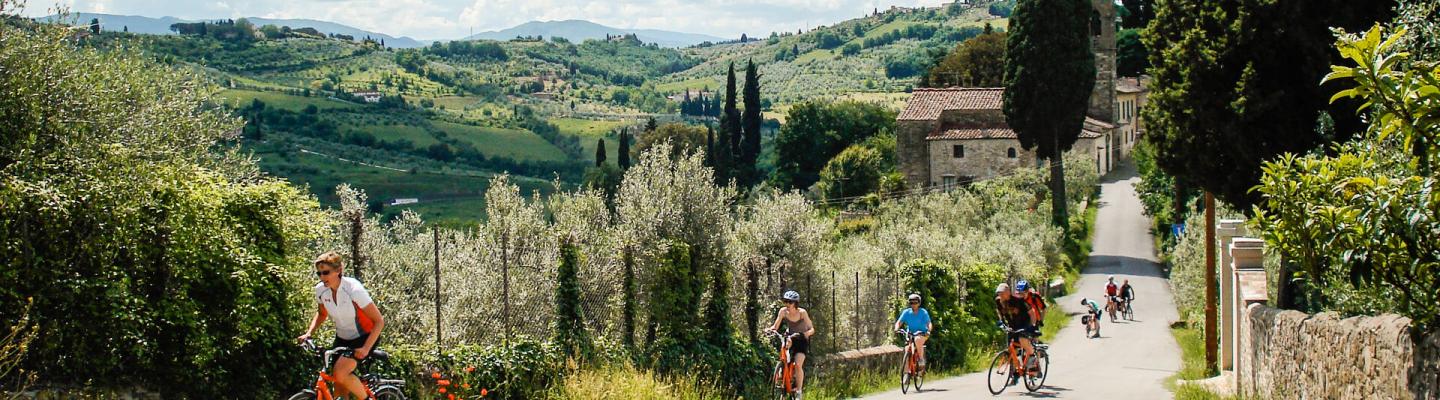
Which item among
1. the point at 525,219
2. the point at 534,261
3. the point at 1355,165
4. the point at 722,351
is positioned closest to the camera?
the point at 1355,165

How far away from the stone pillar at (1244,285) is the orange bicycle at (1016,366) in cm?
252

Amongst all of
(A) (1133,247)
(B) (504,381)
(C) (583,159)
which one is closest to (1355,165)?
(B) (504,381)

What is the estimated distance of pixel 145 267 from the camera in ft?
35.2

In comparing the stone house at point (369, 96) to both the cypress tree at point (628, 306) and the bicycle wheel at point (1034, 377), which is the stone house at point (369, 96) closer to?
the cypress tree at point (628, 306)

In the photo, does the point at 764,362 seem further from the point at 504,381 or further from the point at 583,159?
the point at 583,159

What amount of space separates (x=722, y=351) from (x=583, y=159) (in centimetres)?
14678

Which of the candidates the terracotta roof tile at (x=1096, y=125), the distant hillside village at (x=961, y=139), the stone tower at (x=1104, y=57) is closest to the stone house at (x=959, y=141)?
the distant hillside village at (x=961, y=139)

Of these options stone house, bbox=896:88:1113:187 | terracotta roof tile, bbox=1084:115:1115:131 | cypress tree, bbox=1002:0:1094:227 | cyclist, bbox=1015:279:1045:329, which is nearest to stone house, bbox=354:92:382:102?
stone house, bbox=896:88:1113:187

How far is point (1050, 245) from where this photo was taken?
2052 inches

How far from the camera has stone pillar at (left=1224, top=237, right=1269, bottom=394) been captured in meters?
15.7

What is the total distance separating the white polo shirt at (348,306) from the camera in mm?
9789

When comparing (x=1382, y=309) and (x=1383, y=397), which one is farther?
(x=1382, y=309)

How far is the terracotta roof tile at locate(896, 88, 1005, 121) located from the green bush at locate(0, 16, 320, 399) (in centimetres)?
6259

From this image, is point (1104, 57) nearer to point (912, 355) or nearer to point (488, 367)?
point (912, 355)
